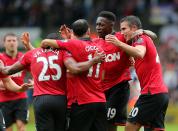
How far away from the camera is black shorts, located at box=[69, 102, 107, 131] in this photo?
12.7 m

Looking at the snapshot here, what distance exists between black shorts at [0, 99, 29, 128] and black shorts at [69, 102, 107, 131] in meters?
4.37

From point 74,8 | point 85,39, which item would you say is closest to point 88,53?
→ point 85,39

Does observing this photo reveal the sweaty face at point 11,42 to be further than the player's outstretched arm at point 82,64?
Yes

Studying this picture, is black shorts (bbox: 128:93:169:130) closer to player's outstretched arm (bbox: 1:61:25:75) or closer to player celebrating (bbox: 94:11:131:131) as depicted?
player celebrating (bbox: 94:11:131:131)

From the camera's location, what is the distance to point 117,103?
14.4 meters

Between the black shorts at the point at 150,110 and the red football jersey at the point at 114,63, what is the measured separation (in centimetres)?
88

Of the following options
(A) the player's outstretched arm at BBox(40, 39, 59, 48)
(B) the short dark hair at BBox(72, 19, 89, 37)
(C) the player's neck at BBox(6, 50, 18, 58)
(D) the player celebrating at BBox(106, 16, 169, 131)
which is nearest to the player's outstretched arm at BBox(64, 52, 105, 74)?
(A) the player's outstretched arm at BBox(40, 39, 59, 48)

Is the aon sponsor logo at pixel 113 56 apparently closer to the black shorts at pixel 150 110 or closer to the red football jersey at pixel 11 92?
the black shorts at pixel 150 110

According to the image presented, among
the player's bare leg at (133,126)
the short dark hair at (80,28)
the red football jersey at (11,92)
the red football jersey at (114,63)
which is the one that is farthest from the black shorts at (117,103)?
the red football jersey at (11,92)

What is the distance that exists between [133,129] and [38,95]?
203 cm

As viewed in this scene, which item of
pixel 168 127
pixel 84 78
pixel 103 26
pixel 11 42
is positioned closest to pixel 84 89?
pixel 84 78

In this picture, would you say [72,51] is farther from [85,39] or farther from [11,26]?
[11,26]

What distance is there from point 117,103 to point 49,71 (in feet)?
7.65

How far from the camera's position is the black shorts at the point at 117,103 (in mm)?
14359
